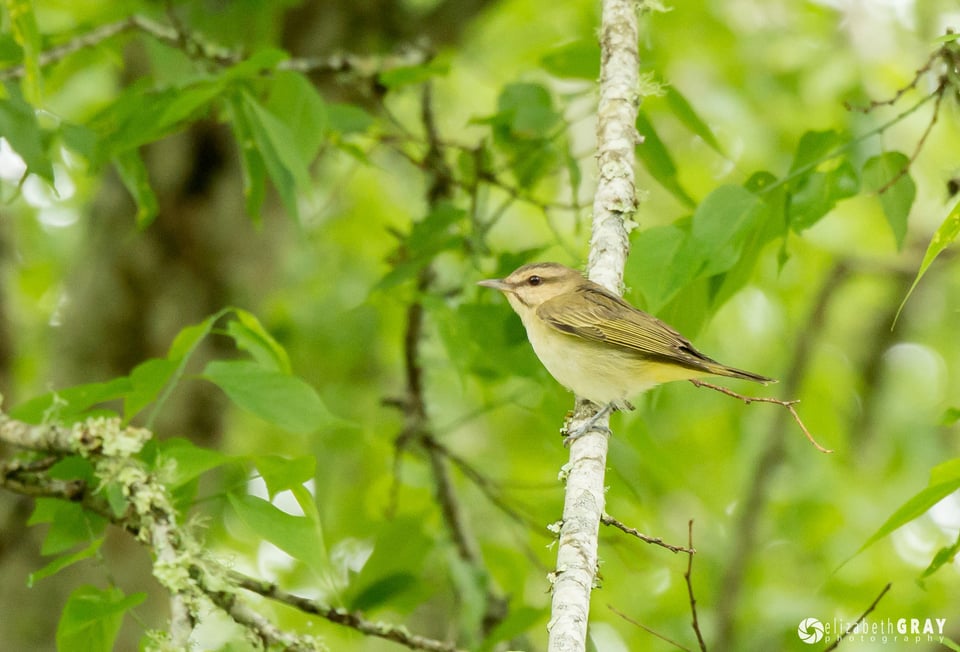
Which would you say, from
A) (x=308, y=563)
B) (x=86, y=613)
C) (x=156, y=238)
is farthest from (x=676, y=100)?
(x=156, y=238)

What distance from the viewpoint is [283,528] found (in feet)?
9.69

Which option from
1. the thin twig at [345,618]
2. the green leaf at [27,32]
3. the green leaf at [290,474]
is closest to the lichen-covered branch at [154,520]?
the thin twig at [345,618]

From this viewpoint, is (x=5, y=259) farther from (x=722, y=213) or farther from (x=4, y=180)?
(x=722, y=213)

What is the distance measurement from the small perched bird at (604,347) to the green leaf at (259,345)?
1.22 m

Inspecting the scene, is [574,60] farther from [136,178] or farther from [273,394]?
[273,394]

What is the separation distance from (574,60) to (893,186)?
1.45 meters

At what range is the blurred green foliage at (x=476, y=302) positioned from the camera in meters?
3.57

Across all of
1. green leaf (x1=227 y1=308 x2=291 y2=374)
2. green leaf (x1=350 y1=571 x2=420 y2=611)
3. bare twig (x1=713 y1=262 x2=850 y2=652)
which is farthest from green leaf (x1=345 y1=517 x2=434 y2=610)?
bare twig (x1=713 y1=262 x2=850 y2=652)

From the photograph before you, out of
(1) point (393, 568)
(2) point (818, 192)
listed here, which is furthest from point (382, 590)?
(2) point (818, 192)

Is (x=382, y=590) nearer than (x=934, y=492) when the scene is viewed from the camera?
No

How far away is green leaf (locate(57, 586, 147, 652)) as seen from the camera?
113 inches

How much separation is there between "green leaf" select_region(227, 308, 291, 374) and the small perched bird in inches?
48.0

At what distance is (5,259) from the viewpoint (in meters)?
6.53

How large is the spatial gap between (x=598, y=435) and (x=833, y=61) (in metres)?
5.89
